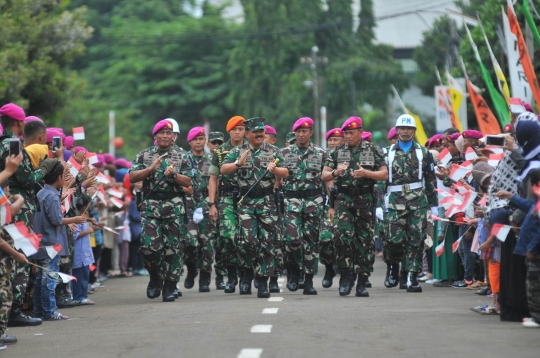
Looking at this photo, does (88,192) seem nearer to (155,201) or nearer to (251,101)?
(155,201)

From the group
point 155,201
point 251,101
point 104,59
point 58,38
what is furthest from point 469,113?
point 104,59

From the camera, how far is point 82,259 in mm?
16000

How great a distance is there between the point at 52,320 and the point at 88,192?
373 cm

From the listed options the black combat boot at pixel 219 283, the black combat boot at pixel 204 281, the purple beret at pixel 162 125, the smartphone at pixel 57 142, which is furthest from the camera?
the black combat boot at pixel 219 283

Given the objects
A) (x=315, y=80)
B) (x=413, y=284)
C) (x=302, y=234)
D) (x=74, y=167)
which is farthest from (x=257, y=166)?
(x=315, y=80)

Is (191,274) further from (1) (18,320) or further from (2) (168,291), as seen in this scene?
(1) (18,320)

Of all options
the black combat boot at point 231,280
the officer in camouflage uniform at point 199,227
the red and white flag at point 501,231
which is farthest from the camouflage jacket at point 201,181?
the red and white flag at point 501,231

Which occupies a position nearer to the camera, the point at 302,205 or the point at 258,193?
the point at 258,193

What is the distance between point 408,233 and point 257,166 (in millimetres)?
2329

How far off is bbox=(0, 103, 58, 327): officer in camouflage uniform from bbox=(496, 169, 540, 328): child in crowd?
4686 millimetres

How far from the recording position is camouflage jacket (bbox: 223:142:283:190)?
15.9m

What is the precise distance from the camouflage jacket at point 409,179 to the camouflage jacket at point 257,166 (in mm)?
1787

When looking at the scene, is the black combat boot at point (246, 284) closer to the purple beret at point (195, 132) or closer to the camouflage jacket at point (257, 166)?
the camouflage jacket at point (257, 166)

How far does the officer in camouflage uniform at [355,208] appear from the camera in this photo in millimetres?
15773
